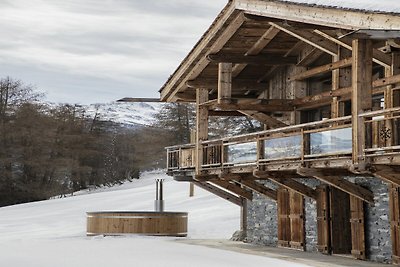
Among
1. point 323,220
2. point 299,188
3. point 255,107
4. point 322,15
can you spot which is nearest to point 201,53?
point 255,107

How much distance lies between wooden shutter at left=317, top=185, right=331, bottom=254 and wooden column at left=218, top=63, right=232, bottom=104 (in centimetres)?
363

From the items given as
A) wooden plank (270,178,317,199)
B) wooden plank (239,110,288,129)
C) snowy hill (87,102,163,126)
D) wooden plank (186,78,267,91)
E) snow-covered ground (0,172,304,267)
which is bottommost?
snow-covered ground (0,172,304,267)

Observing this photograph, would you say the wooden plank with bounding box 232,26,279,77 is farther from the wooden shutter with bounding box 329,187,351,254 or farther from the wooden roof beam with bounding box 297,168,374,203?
the wooden roof beam with bounding box 297,168,374,203

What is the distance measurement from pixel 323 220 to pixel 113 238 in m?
9.15

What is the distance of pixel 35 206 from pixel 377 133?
33.5 metres

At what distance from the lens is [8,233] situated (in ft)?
102

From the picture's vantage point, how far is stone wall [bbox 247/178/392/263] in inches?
642

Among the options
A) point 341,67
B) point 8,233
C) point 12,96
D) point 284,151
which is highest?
point 12,96

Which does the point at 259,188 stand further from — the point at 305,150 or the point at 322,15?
the point at 322,15

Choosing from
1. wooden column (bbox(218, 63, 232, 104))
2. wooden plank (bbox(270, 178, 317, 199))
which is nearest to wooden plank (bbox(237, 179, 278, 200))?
wooden plank (bbox(270, 178, 317, 199))

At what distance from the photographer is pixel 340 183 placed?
16453mm

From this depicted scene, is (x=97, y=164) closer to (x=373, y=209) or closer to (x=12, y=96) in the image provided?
(x=12, y=96)

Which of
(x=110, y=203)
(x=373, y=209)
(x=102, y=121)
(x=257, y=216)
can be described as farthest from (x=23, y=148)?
(x=373, y=209)

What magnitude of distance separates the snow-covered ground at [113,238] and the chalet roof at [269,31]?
5.37 meters
